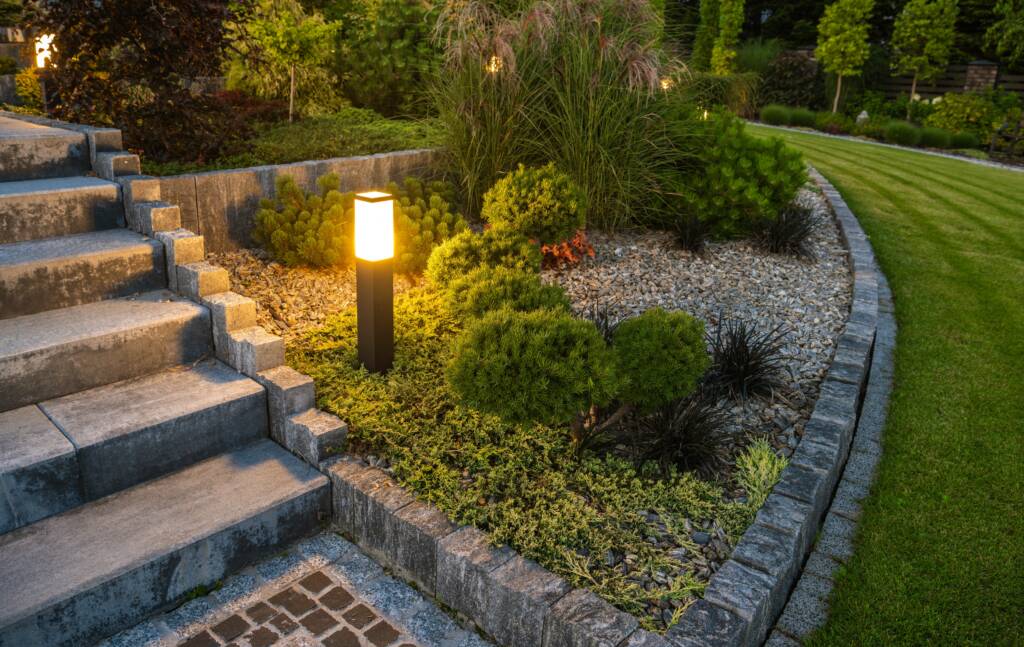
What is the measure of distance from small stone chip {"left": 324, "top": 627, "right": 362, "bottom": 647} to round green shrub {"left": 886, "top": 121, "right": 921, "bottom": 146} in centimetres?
1743

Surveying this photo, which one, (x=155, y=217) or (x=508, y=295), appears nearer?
(x=508, y=295)

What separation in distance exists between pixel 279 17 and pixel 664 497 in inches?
268

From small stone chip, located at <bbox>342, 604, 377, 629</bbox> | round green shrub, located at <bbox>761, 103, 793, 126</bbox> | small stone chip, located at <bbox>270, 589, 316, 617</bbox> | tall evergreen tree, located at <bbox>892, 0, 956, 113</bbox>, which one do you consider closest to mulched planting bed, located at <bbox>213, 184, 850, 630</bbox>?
small stone chip, located at <bbox>342, 604, 377, 629</bbox>

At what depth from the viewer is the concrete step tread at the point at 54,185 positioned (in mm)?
3550

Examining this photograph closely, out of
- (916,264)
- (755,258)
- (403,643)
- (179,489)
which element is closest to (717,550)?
(403,643)

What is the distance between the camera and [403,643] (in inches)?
92.3

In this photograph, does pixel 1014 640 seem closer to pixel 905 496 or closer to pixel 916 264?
pixel 905 496

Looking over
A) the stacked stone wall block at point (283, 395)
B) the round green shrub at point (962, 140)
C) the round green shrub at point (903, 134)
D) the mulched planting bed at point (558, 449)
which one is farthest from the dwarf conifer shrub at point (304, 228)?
the round green shrub at point (962, 140)

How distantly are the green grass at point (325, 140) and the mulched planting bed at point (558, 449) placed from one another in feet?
2.54

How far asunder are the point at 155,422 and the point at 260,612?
0.87 m

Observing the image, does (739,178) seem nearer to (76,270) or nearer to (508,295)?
(508,295)

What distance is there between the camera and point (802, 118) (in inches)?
732

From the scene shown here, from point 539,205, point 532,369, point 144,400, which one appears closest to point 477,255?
point 539,205

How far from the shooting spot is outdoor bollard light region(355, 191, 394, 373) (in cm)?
325
